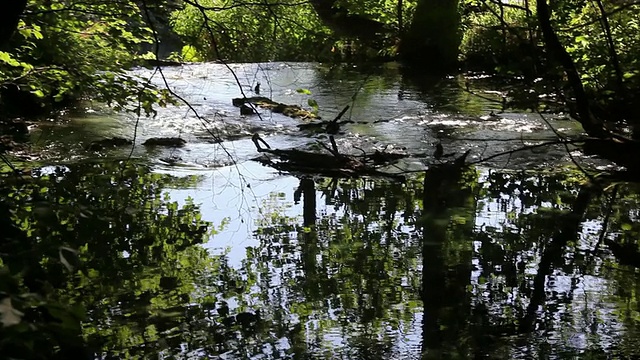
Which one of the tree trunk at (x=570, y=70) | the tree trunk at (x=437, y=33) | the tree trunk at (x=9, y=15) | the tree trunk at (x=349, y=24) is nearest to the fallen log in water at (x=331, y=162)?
the tree trunk at (x=570, y=70)

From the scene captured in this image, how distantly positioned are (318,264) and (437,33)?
959cm

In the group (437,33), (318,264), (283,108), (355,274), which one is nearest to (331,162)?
(318,264)

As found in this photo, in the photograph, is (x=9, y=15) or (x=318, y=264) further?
(x=318, y=264)

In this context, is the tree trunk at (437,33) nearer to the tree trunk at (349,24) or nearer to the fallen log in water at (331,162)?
the tree trunk at (349,24)

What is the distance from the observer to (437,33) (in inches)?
530

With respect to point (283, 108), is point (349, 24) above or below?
above

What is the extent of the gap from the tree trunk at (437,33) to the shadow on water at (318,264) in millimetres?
6661

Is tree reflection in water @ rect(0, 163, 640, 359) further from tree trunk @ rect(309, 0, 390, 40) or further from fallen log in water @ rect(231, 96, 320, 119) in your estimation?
tree trunk @ rect(309, 0, 390, 40)

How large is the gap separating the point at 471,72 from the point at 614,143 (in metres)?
7.50

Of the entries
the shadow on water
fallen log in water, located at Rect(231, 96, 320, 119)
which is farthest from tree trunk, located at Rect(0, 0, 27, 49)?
fallen log in water, located at Rect(231, 96, 320, 119)

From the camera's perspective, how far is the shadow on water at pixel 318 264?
3.40m

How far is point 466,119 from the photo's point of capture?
31.5ft

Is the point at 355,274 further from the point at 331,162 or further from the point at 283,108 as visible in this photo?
→ the point at 283,108

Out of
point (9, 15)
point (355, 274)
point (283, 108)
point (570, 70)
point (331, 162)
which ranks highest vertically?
point (9, 15)
